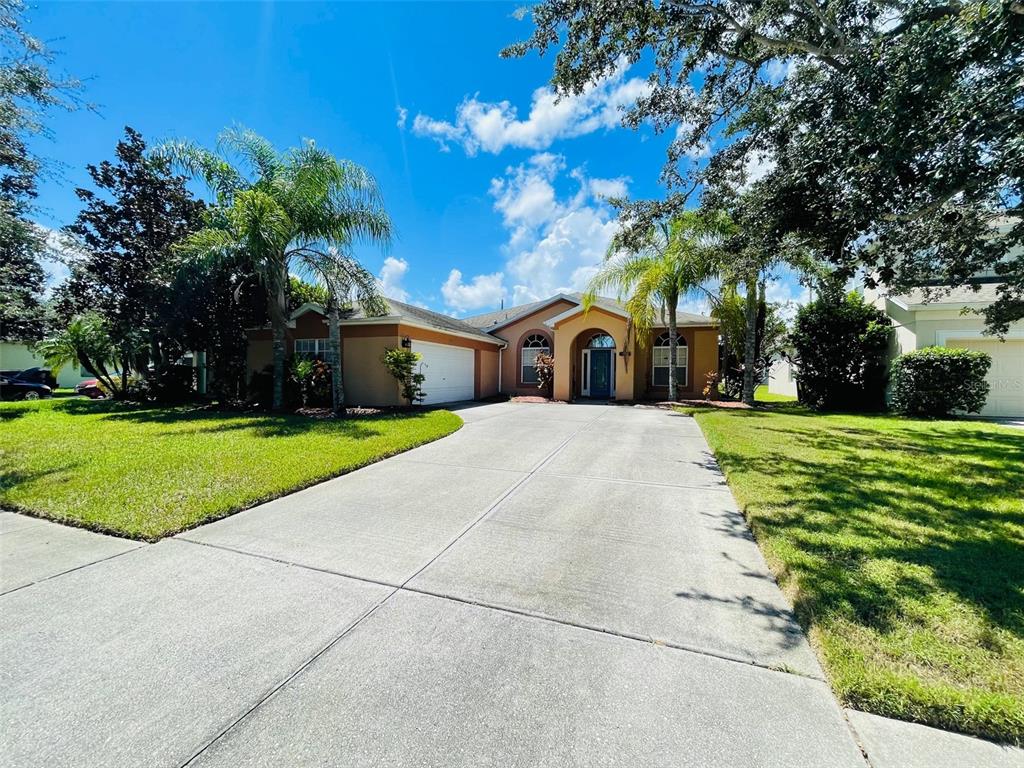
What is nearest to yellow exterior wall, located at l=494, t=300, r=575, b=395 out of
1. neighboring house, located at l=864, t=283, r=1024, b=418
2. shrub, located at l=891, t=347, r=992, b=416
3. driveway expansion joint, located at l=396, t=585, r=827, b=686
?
neighboring house, located at l=864, t=283, r=1024, b=418

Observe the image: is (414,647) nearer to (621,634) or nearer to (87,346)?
(621,634)

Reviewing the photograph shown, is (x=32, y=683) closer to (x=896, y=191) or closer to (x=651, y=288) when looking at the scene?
(x=896, y=191)

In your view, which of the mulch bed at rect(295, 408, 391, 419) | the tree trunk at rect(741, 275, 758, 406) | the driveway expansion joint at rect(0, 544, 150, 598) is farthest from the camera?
the tree trunk at rect(741, 275, 758, 406)

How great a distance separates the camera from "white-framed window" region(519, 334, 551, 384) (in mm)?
21984

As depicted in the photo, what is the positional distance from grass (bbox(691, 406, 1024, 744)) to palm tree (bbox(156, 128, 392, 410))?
456 inches

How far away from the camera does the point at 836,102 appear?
5316mm

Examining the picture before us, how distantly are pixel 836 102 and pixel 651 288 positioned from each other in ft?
34.0

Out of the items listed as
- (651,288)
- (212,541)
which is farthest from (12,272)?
(651,288)

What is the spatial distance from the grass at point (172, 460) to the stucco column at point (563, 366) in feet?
26.4

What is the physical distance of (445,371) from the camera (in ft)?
59.5

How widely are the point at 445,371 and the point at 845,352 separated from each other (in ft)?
50.2

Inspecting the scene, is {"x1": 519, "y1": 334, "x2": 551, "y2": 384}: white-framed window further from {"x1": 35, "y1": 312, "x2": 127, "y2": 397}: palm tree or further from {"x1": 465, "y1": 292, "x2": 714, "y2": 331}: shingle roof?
{"x1": 35, "y1": 312, "x2": 127, "y2": 397}: palm tree

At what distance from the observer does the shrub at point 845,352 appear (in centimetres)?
1484

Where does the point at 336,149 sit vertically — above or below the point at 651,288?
above
